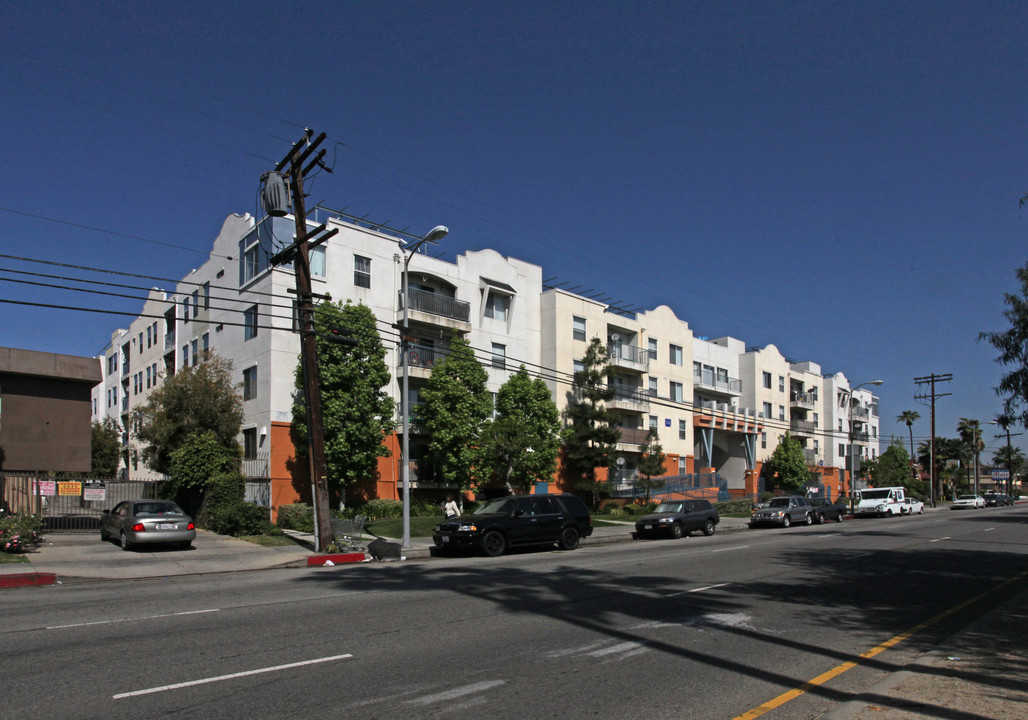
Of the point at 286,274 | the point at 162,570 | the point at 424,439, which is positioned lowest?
the point at 162,570

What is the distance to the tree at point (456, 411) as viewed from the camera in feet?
109

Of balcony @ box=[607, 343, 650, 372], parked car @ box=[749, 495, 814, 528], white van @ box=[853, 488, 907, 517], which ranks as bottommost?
white van @ box=[853, 488, 907, 517]

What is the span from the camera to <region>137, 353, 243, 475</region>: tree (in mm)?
28953

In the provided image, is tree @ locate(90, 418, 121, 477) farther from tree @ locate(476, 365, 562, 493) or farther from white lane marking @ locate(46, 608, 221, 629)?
white lane marking @ locate(46, 608, 221, 629)

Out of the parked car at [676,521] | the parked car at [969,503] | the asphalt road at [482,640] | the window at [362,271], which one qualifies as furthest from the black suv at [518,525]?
the parked car at [969,503]

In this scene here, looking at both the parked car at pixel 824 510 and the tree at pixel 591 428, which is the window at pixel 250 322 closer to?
the tree at pixel 591 428

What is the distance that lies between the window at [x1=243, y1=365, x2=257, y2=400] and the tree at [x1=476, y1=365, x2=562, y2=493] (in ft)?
33.2

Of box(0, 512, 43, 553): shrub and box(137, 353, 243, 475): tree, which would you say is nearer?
box(0, 512, 43, 553): shrub

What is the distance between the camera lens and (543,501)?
2212 cm

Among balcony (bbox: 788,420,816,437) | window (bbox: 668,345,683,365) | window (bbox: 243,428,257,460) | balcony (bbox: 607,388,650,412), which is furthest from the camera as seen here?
balcony (bbox: 788,420,816,437)

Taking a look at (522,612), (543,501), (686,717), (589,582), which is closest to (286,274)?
(543,501)

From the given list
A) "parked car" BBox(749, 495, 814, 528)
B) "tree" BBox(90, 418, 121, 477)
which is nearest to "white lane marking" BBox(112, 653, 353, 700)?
"parked car" BBox(749, 495, 814, 528)

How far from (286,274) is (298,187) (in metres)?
11.5

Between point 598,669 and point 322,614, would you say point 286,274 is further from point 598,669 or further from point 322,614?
point 598,669
